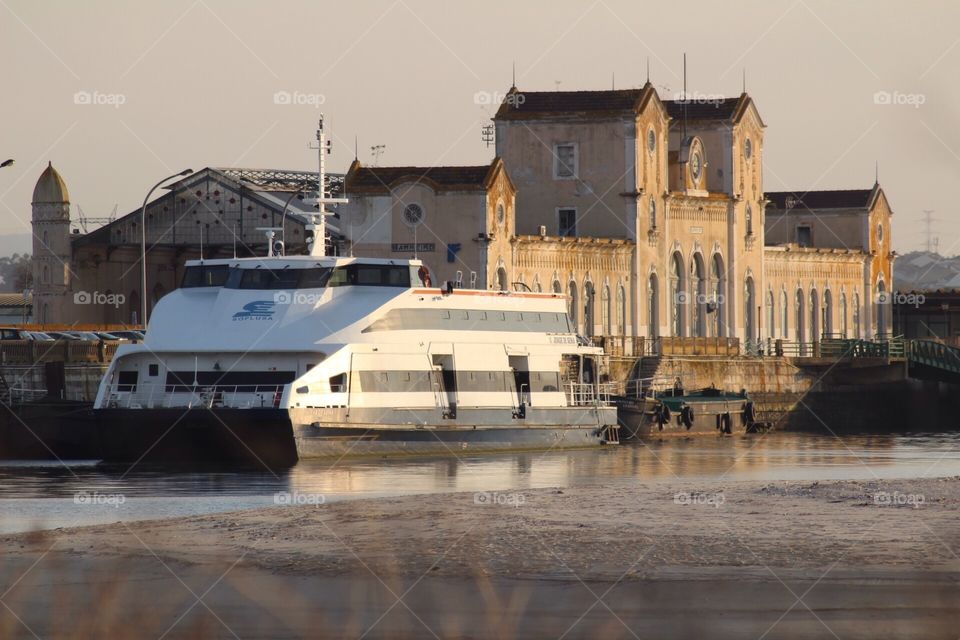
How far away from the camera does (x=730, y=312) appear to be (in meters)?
87.9

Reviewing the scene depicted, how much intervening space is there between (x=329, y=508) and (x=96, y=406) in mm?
14700

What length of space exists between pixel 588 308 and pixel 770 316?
18894 millimetres

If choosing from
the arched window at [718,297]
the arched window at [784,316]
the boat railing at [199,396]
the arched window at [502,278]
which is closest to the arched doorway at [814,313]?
the arched window at [784,316]

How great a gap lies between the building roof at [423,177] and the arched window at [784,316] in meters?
29.1

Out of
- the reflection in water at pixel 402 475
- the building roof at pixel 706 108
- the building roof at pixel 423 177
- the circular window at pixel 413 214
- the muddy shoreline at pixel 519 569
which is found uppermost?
the building roof at pixel 706 108

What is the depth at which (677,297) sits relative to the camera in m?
84.2

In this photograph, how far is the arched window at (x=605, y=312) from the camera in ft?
254

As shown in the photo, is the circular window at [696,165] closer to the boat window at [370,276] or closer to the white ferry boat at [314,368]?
the white ferry boat at [314,368]

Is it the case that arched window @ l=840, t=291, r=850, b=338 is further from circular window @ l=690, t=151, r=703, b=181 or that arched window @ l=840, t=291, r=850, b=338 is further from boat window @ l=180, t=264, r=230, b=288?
boat window @ l=180, t=264, r=230, b=288

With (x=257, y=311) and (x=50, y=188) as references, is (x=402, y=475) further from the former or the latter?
(x=50, y=188)

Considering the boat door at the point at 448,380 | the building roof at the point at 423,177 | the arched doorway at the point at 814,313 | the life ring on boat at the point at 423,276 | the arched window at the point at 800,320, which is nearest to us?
the boat door at the point at 448,380

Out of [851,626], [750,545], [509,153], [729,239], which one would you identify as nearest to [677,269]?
[729,239]

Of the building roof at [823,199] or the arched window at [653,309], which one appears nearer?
the arched window at [653,309]

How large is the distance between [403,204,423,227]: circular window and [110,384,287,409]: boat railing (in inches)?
1001
